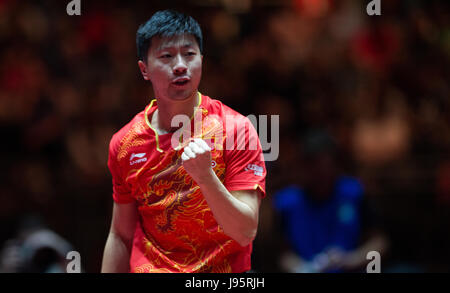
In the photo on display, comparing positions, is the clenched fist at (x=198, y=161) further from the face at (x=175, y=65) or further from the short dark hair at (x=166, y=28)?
the short dark hair at (x=166, y=28)

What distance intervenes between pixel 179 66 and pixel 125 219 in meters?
0.82

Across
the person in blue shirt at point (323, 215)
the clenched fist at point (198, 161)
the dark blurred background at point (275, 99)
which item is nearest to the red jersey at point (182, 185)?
the clenched fist at point (198, 161)

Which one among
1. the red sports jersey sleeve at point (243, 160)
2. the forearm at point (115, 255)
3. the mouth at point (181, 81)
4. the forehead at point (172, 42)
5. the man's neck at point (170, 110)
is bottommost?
the forearm at point (115, 255)

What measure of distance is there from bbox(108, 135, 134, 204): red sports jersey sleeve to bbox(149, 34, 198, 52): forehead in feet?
1.72

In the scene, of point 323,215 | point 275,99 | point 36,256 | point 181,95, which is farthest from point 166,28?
point 275,99

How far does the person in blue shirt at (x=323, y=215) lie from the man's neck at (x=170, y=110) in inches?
98.2

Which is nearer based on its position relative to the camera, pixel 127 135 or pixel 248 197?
pixel 248 197

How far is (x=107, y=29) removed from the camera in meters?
6.48

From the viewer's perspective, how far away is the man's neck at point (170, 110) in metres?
2.84

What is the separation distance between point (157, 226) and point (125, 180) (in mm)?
257

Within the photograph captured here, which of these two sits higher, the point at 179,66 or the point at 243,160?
the point at 179,66

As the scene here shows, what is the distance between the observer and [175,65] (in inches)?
105

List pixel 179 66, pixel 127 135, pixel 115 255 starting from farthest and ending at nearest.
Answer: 1. pixel 115 255
2. pixel 127 135
3. pixel 179 66

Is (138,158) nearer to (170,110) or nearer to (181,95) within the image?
(170,110)
